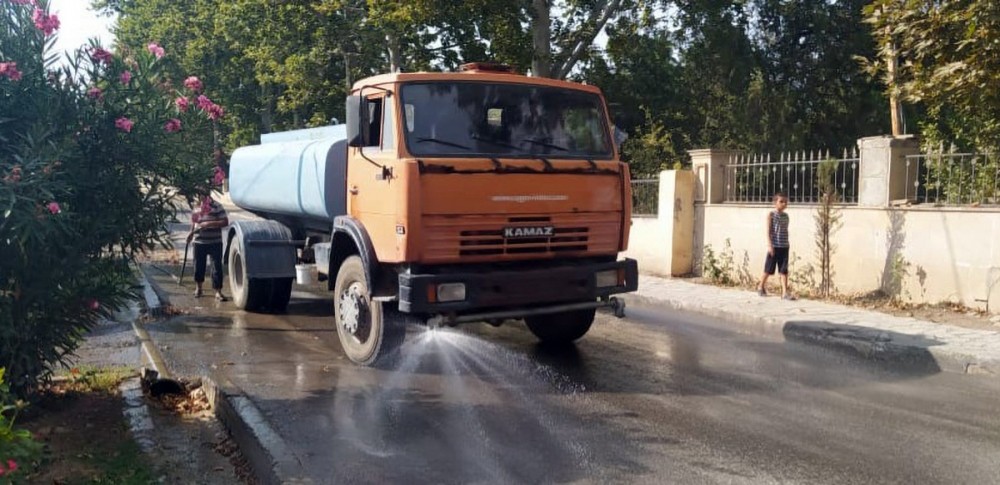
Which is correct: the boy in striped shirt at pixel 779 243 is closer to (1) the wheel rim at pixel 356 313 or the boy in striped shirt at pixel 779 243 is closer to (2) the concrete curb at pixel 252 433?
(1) the wheel rim at pixel 356 313

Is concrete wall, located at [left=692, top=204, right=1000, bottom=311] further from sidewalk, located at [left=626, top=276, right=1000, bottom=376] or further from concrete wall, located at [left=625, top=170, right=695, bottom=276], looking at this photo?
concrete wall, located at [left=625, top=170, right=695, bottom=276]

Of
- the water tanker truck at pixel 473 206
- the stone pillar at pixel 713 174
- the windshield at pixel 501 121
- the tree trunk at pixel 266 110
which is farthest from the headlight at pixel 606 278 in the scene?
the tree trunk at pixel 266 110

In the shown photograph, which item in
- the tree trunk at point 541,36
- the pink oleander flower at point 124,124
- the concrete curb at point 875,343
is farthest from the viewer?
the tree trunk at point 541,36

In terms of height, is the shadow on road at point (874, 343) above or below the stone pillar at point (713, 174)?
below

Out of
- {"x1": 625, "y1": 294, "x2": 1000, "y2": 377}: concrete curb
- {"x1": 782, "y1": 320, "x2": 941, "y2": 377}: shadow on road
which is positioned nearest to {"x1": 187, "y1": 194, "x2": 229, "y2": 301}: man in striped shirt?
{"x1": 625, "y1": 294, "x2": 1000, "y2": 377}: concrete curb

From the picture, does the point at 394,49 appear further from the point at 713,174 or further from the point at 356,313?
the point at 356,313

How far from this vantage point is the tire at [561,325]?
847 cm

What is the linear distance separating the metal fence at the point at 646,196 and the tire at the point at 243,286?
283 inches

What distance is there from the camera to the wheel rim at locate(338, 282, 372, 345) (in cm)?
762

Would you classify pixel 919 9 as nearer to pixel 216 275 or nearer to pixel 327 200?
pixel 327 200

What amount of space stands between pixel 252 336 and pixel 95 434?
12.8ft

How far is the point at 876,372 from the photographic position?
772 centimetres

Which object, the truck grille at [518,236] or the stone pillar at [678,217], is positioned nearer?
the truck grille at [518,236]

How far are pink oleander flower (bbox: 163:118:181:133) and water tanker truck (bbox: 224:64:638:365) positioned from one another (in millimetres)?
1761
